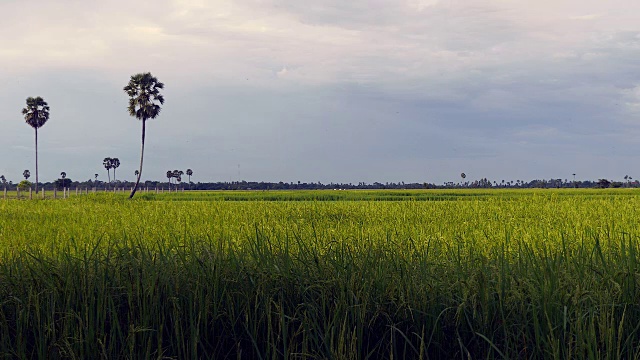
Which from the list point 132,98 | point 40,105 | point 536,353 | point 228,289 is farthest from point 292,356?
point 40,105

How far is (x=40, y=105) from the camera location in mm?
72375

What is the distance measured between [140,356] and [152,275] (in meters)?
0.64

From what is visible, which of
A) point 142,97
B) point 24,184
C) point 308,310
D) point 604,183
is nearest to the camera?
point 308,310

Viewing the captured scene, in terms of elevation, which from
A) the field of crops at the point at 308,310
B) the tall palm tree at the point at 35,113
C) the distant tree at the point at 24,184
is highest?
the tall palm tree at the point at 35,113

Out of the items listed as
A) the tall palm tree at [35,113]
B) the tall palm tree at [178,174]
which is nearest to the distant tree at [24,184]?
the tall palm tree at [35,113]

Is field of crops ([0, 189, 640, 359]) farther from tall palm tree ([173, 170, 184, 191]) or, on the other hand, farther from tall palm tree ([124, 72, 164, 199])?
tall palm tree ([173, 170, 184, 191])

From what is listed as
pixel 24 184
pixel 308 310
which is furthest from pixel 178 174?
pixel 308 310

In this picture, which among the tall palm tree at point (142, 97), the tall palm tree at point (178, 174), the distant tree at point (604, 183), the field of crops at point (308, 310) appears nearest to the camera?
the field of crops at point (308, 310)

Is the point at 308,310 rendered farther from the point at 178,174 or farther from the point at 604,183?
the point at 178,174

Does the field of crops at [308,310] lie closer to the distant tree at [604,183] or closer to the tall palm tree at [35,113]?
the tall palm tree at [35,113]

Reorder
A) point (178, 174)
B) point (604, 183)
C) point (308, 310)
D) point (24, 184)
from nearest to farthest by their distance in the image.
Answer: point (308, 310), point (24, 184), point (604, 183), point (178, 174)

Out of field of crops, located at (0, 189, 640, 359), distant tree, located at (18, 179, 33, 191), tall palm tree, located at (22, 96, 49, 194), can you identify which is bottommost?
field of crops, located at (0, 189, 640, 359)

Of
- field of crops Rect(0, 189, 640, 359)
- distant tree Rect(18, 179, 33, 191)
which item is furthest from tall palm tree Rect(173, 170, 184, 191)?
field of crops Rect(0, 189, 640, 359)

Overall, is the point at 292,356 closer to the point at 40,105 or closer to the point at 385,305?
the point at 385,305
